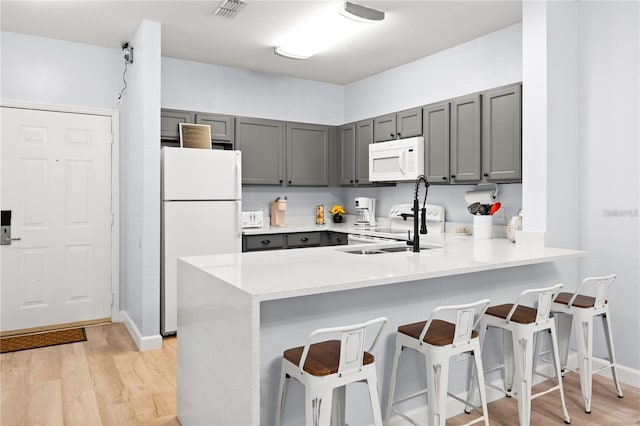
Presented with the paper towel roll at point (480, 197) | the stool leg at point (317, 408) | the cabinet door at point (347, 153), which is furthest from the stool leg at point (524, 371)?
the cabinet door at point (347, 153)

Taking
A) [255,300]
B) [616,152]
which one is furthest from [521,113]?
[255,300]

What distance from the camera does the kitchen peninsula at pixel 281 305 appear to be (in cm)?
174

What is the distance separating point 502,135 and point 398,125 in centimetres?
123

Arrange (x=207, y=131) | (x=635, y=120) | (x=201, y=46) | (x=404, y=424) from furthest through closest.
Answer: (x=207, y=131) → (x=201, y=46) → (x=635, y=120) → (x=404, y=424)

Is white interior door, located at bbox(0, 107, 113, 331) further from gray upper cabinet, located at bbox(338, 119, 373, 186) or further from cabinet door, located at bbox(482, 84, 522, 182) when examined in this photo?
cabinet door, located at bbox(482, 84, 522, 182)

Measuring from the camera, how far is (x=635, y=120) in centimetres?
293

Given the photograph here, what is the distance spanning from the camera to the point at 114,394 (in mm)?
2811

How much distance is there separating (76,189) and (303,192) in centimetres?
247

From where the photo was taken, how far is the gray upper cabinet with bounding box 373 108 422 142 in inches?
169

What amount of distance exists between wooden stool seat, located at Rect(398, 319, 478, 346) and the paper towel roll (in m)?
1.85

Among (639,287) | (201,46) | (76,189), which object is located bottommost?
(639,287)

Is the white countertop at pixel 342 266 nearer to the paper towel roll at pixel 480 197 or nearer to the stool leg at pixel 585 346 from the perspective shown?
the stool leg at pixel 585 346

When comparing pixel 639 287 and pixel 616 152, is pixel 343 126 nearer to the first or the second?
pixel 616 152

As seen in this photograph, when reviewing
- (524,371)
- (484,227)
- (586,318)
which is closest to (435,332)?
(524,371)
